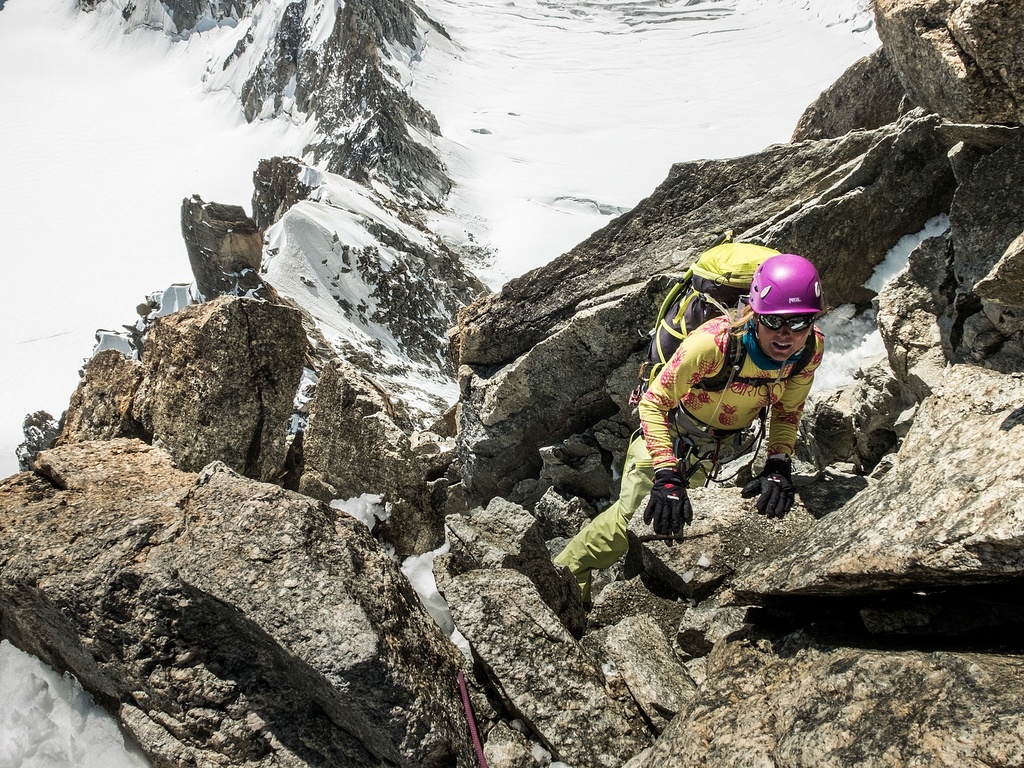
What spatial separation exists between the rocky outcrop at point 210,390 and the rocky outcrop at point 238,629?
489 cm

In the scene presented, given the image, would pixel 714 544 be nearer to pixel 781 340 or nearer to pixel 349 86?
pixel 781 340

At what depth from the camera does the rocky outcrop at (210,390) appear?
10281mm

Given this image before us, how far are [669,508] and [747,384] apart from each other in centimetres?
145

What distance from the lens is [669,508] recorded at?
5508mm

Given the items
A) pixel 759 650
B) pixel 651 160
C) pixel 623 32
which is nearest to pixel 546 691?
pixel 759 650

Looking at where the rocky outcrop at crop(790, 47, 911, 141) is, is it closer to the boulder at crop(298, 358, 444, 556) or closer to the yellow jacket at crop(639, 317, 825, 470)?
the yellow jacket at crop(639, 317, 825, 470)

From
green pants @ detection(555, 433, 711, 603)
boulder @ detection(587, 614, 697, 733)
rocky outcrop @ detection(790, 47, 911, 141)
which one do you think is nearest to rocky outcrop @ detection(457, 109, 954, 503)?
rocky outcrop @ detection(790, 47, 911, 141)

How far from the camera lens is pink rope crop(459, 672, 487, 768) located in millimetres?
4473

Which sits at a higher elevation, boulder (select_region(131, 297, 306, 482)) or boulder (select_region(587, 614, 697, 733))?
boulder (select_region(131, 297, 306, 482))

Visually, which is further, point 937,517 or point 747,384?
point 747,384

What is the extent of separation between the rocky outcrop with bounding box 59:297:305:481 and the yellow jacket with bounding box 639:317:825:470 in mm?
7501

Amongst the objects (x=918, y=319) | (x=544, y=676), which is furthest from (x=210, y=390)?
(x=918, y=319)

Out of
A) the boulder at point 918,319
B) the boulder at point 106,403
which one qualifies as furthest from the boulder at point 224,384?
the boulder at point 918,319

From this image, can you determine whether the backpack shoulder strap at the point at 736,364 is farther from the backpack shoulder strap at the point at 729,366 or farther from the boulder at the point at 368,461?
the boulder at the point at 368,461
